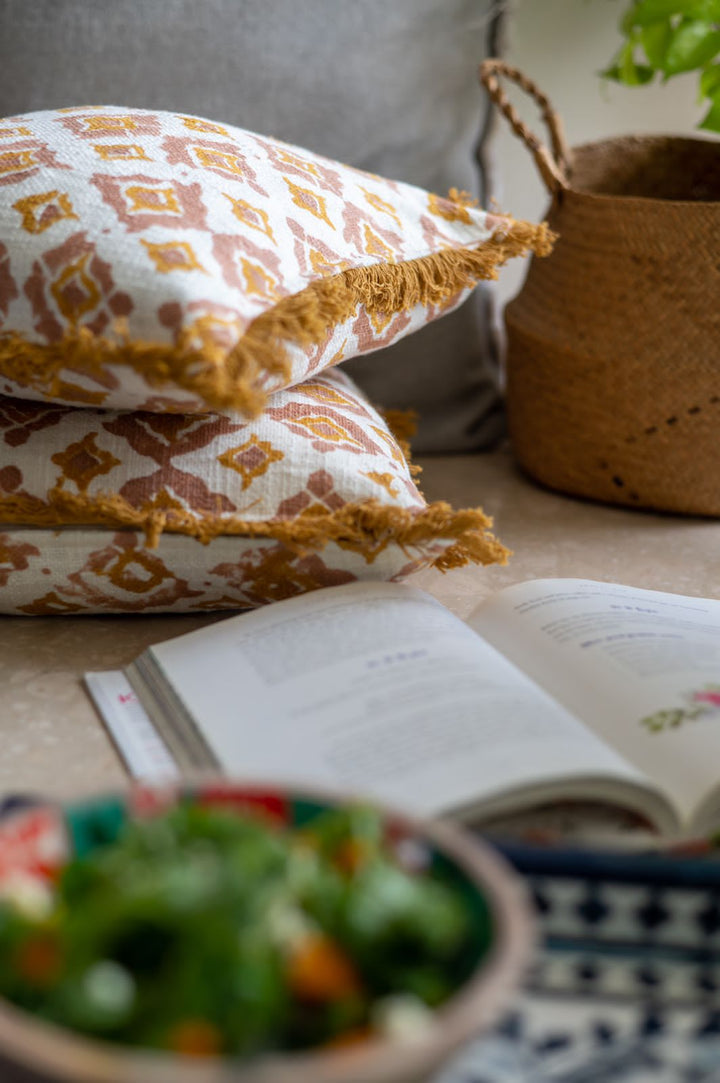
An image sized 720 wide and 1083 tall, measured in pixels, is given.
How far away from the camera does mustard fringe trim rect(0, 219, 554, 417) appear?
574 mm

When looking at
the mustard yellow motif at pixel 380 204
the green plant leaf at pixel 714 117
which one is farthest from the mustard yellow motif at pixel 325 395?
the green plant leaf at pixel 714 117

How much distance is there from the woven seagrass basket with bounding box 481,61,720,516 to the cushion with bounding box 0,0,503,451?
0.08 metres

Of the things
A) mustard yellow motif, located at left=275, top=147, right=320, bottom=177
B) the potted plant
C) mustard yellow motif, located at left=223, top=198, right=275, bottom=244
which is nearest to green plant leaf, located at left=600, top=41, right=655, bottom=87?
the potted plant

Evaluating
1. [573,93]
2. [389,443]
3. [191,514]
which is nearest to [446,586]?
[389,443]

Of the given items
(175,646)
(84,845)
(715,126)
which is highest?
(715,126)

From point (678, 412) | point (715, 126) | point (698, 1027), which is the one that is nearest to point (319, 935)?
point (698, 1027)

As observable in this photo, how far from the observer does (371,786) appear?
18.1 inches

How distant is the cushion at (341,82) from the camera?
0.93 metres

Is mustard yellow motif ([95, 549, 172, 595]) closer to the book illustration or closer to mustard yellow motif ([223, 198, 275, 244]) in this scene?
mustard yellow motif ([223, 198, 275, 244])

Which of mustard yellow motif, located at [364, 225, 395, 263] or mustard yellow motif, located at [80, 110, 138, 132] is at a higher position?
mustard yellow motif, located at [80, 110, 138, 132]

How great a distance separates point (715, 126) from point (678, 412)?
0.27 metres

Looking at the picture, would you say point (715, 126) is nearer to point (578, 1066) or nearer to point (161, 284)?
point (161, 284)

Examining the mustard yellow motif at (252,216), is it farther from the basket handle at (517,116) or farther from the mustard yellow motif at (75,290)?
the basket handle at (517,116)

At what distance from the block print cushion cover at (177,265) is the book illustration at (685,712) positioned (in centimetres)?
26
